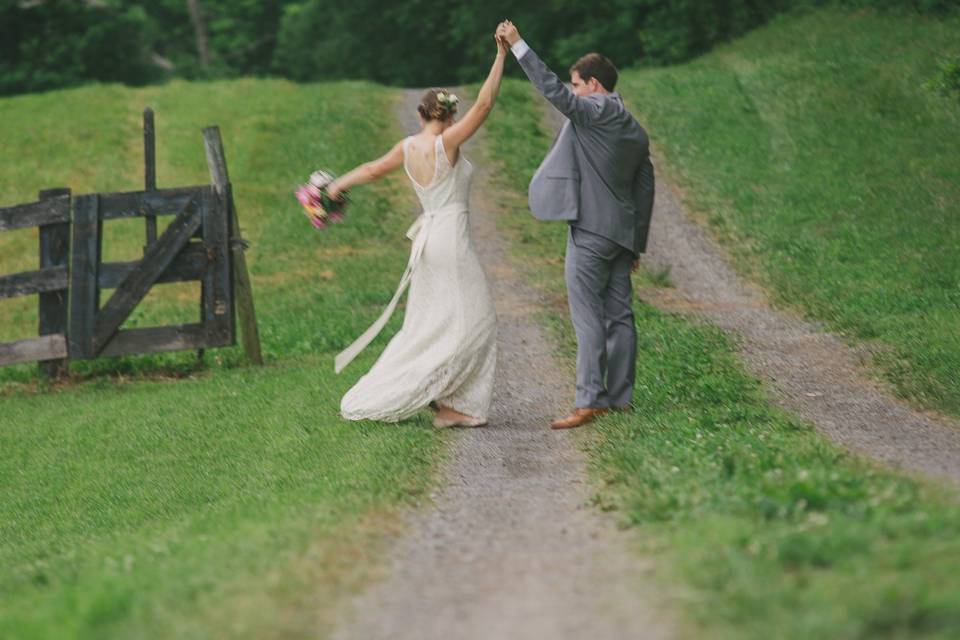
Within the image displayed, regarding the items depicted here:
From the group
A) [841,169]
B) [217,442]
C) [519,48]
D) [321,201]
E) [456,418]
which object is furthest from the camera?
[841,169]

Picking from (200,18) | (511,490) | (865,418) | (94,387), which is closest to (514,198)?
(94,387)

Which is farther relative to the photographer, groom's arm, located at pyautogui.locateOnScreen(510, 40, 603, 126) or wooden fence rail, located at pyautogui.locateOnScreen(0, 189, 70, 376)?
wooden fence rail, located at pyautogui.locateOnScreen(0, 189, 70, 376)

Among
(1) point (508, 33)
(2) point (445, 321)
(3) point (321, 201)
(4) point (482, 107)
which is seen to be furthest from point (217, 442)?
(1) point (508, 33)

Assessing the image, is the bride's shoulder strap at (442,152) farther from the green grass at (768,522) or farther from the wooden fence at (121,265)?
the wooden fence at (121,265)

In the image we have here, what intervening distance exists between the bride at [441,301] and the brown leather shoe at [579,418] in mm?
544

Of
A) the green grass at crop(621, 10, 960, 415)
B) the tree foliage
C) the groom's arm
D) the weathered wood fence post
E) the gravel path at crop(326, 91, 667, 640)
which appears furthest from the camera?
the tree foliage

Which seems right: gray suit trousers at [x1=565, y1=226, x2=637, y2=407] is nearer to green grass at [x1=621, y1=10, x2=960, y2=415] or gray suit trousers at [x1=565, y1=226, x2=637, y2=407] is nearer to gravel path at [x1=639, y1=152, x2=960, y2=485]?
gravel path at [x1=639, y1=152, x2=960, y2=485]

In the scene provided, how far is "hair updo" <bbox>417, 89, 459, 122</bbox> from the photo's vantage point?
9516 mm

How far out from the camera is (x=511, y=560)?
593 centimetres

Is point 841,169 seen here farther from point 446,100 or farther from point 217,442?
point 217,442

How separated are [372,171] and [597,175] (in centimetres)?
154

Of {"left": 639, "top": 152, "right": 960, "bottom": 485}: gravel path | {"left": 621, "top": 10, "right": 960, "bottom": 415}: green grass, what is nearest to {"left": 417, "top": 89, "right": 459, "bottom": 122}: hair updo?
{"left": 639, "top": 152, "right": 960, "bottom": 485}: gravel path

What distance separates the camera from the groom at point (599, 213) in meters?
9.45

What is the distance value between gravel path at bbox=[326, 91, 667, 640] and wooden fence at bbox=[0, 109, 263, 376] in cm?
504
